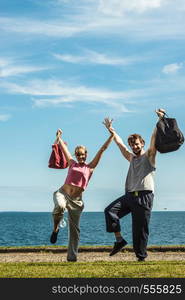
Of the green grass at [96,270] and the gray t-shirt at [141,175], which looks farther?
the gray t-shirt at [141,175]

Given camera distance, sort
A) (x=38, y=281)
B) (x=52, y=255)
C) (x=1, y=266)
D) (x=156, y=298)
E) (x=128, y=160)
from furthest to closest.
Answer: (x=52, y=255), (x=128, y=160), (x=1, y=266), (x=38, y=281), (x=156, y=298)

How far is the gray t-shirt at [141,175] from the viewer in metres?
12.1

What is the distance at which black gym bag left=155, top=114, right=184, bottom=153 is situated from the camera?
38.2 ft

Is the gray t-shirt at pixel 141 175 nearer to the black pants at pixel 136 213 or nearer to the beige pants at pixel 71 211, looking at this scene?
the black pants at pixel 136 213

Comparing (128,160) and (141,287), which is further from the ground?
(128,160)

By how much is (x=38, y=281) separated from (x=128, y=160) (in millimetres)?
4177

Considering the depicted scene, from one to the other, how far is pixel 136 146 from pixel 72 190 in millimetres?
1723

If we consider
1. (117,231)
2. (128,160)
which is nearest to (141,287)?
(117,231)

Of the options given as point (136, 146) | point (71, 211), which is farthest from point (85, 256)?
point (136, 146)

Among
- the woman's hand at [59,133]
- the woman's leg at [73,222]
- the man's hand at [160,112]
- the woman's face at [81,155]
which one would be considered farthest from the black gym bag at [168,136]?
the woman's hand at [59,133]

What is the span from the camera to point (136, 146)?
1225cm

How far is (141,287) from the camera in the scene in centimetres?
877

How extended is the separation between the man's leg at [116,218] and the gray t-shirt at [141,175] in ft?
1.21

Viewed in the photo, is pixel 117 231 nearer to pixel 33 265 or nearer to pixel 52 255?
pixel 33 265
